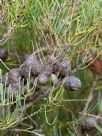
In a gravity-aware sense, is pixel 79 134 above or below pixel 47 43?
below

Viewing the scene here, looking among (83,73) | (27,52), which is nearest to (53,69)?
(27,52)

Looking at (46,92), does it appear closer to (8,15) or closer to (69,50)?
(69,50)

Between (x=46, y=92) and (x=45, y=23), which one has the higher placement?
(x=45, y=23)

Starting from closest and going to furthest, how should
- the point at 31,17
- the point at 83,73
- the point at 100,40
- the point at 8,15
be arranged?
the point at 8,15, the point at 31,17, the point at 100,40, the point at 83,73

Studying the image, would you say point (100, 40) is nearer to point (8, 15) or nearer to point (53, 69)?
point (53, 69)

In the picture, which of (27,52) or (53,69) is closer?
(53,69)

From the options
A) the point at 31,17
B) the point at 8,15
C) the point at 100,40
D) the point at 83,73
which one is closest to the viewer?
the point at 8,15

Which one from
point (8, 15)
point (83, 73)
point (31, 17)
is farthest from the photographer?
point (83, 73)

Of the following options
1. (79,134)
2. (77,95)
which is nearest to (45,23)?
(79,134)

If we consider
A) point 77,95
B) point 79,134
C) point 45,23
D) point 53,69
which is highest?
point 45,23
